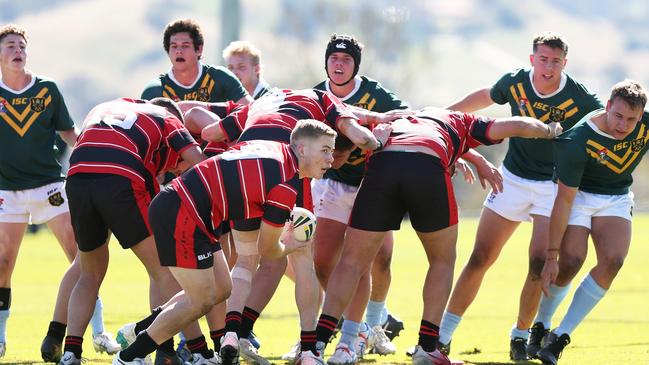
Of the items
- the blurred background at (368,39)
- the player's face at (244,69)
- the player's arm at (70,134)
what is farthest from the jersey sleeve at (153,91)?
the blurred background at (368,39)

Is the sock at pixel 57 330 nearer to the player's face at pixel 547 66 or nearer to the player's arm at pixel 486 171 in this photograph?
the player's arm at pixel 486 171

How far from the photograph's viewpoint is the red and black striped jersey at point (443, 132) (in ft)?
27.7

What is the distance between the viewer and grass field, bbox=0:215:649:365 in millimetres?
9852

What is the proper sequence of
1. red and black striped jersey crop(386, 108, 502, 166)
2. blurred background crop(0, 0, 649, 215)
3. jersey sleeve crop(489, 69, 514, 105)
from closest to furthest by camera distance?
red and black striped jersey crop(386, 108, 502, 166), jersey sleeve crop(489, 69, 514, 105), blurred background crop(0, 0, 649, 215)

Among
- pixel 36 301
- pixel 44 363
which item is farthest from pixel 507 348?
pixel 36 301

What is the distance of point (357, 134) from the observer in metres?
8.09

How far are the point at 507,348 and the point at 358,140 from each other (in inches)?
131

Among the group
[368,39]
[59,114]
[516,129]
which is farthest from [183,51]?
[368,39]

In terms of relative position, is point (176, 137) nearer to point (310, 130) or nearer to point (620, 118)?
point (310, 130)

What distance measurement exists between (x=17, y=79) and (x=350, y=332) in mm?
3592

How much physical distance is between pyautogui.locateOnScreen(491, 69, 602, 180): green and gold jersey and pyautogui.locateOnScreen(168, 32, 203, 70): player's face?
2.60 metres

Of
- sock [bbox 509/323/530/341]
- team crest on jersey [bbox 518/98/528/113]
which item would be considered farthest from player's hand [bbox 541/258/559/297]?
team crest on jersey [bbox 518/98/528/113]

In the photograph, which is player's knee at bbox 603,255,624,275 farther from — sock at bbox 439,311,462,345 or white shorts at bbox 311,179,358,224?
white shorts at bbox 311,179,358,224

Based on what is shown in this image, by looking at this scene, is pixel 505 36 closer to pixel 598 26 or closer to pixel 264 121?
pixel 598 26
